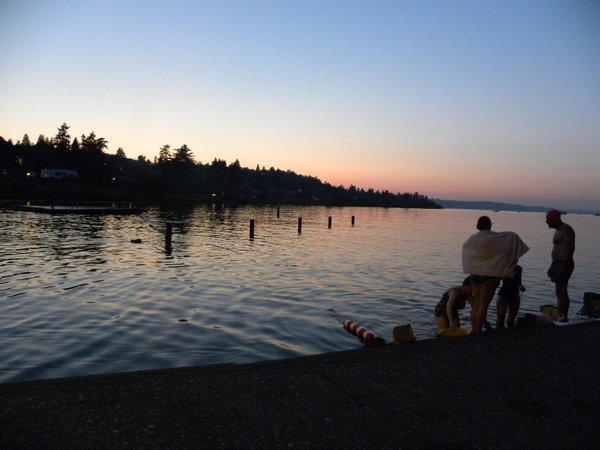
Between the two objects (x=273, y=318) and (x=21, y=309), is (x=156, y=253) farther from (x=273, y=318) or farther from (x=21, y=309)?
(x=273, y=318)

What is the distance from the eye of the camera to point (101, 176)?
136125mm

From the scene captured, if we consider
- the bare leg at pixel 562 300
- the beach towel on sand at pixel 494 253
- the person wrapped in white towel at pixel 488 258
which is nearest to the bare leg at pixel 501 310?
the person wrapped in white towel at pixel 488 258

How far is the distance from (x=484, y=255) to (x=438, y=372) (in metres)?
3.38

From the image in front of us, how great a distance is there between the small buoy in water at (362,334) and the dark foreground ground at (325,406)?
Result: 98.3 inches

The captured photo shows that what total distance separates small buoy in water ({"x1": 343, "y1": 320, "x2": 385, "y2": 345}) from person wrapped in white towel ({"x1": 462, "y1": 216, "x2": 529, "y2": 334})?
2067 mm

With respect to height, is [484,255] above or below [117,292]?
above

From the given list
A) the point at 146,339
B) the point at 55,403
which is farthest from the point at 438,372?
the point at 146,339

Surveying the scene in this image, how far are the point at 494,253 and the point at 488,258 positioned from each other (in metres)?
0.15

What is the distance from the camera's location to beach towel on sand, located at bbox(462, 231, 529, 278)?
8750 mm

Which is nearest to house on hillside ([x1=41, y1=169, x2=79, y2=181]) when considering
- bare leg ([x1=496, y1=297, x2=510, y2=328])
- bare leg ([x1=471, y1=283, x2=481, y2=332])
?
bare leg ([x1=496, y1=297, x2=510, y2=328])

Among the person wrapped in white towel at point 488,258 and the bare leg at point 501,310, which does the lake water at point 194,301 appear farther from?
the person wrapped in white towel at point 488,258

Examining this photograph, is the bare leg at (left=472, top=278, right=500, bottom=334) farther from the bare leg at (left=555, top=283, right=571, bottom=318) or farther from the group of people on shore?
the bare leg at (left=555, top=283, right=571, bottom=318)

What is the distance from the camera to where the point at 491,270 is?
8.80m

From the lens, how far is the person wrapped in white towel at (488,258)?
876cm
